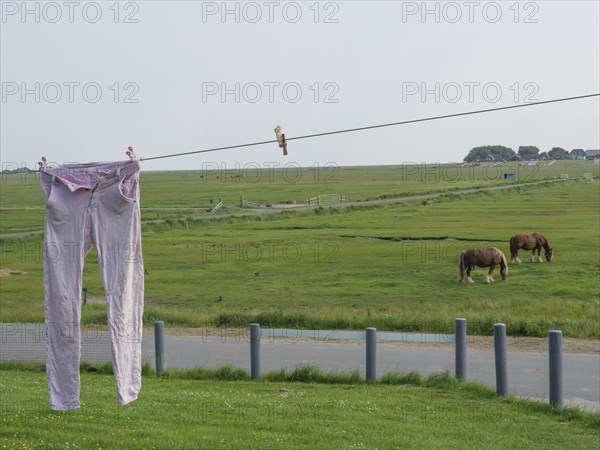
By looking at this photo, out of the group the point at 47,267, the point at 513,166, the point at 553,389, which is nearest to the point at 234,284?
the point at 553,389

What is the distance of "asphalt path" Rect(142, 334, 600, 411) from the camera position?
1499 cm

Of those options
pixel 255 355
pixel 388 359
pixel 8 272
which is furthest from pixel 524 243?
pixel 255 355

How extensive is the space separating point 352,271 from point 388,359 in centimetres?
2061

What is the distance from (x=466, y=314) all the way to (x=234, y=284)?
46.2 feet

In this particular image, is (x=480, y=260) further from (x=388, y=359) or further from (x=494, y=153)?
(x=494, y=153)

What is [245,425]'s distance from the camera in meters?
10.4

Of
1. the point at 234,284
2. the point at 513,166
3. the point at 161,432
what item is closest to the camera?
the point at 161,432

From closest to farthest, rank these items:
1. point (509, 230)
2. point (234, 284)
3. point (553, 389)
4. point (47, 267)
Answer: point (47, 267) < point (553, 389) < point (234, 284) < point (509, 230)

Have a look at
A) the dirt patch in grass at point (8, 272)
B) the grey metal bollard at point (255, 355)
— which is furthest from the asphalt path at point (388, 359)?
the dirt patch in grass at point (8, 272)

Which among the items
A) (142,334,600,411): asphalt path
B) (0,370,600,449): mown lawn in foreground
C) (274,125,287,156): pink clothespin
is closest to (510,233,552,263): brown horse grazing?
(142,334,600,411): asphalt path

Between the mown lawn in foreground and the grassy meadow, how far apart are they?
26.7 feet

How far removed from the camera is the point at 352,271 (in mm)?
38156

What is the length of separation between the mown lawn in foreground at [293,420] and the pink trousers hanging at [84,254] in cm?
128

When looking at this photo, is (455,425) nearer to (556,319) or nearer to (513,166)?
(556,319)
